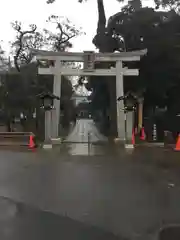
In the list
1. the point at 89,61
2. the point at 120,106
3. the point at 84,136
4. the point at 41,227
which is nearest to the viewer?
the point at 41,227

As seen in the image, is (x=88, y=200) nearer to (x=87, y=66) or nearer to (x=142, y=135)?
(x=87, y=66)

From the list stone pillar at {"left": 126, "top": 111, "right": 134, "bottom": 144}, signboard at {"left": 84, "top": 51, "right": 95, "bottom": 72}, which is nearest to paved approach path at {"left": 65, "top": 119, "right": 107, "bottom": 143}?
signboard at {"left": 84, "top": 51, "right": 95, "bottom": 72}

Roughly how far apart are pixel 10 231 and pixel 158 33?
34.4m

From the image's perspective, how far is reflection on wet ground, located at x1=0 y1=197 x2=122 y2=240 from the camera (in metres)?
6.73

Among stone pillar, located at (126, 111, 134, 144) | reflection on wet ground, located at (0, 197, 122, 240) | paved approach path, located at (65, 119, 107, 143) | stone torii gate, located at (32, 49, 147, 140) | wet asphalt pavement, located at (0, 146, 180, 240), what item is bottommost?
paved approach path, located at (65, 119, 107, 143)

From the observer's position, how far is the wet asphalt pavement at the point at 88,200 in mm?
7219

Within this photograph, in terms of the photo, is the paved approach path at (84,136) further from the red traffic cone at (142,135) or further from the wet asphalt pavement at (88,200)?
the wet asphalt pavement at (88,200)

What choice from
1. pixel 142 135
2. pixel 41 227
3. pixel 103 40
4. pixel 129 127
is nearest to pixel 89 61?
pixel 129 127

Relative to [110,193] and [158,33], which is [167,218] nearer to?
[110,193]

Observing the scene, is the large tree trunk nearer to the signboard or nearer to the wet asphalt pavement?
the signboard

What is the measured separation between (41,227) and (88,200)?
2.57 m

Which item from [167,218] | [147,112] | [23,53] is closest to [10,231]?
[167,218]

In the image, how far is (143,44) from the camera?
3922cm

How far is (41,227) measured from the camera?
733cm
